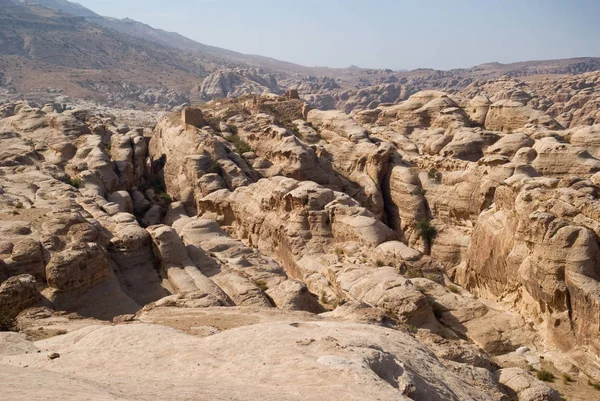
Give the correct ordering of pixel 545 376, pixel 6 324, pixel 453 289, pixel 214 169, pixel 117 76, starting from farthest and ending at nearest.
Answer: pixel 117 76, pixel 214 169, pixel 453 289, pixel 545 376, pixel 6 324

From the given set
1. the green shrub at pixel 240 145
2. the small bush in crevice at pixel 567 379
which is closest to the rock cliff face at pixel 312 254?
the green shrub at pixel 240 145

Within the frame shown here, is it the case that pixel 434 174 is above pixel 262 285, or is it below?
above

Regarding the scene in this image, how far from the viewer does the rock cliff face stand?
12.3 meters

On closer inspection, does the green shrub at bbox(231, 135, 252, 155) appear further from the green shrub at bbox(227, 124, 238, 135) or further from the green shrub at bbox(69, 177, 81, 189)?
the green shrub at bbox(69, 177, 81, 189)

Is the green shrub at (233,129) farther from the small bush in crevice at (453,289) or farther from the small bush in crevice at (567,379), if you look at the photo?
the small bush in crevice at (567,379)

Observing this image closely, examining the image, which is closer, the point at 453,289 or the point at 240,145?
the point at 453,289

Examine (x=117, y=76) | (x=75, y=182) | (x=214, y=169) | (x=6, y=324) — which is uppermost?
(x=117, y=76)

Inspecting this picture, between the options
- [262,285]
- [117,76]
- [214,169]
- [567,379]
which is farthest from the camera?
[117,76]

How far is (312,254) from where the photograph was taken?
86.1ft

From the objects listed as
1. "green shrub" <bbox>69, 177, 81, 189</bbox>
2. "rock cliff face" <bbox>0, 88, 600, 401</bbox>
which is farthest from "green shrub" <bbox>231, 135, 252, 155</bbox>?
"green shrub" <bbox>69, 177, 81, 189</bbox>

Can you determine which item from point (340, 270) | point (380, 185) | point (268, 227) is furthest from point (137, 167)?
point (340, 270)

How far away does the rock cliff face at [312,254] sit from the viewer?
12.3 m

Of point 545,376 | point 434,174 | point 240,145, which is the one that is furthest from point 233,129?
point 545,376

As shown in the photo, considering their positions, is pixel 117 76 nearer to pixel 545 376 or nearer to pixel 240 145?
pixel 240 145
